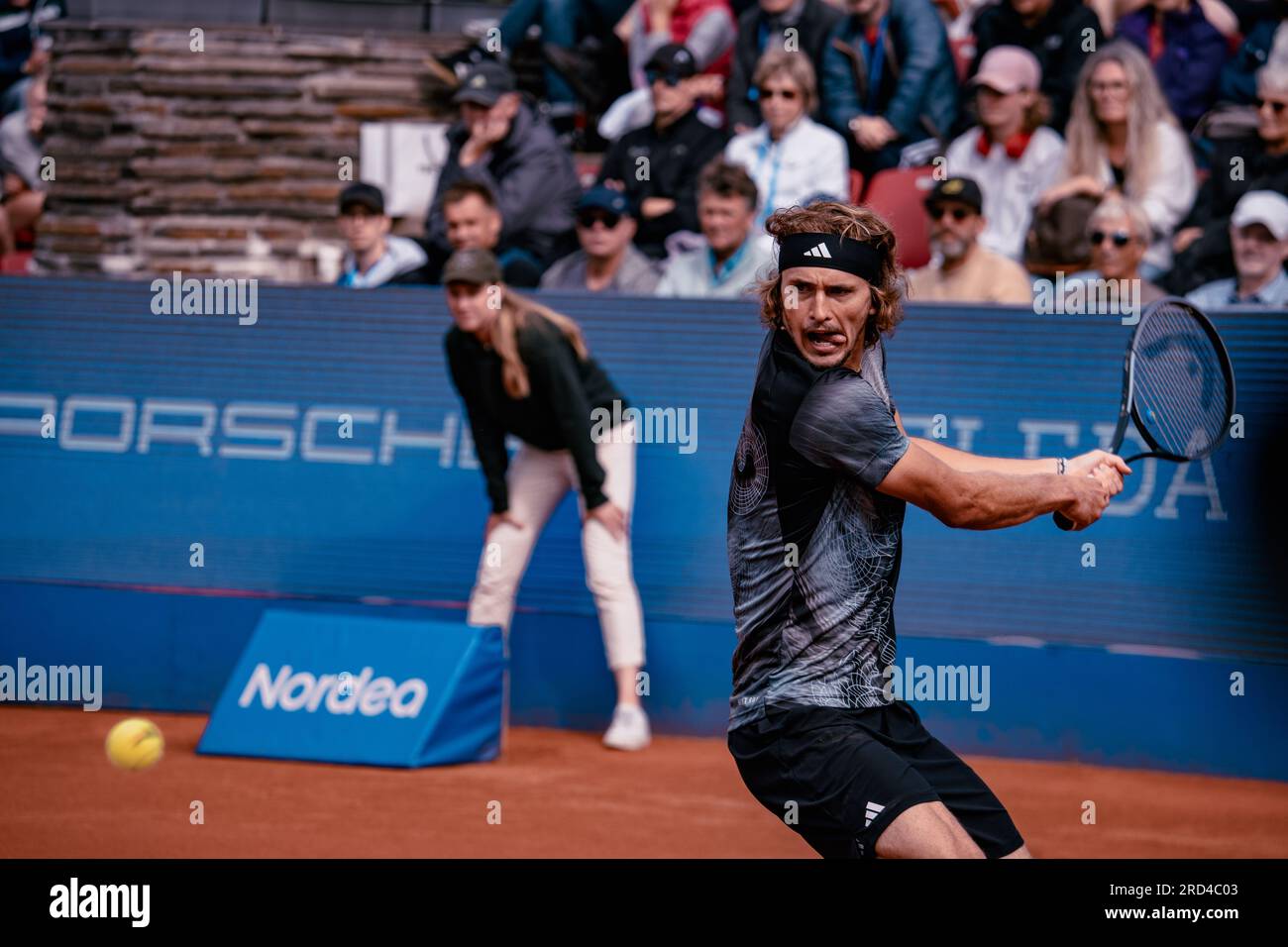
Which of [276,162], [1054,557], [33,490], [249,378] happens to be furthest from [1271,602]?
[276,162]


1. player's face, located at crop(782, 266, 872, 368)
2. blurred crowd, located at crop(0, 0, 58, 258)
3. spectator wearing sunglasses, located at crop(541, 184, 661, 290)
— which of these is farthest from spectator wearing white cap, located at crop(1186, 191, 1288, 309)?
blurred crowd, located at crop(0, 0, 58, 258)

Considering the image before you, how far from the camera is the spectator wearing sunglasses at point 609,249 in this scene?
872cm

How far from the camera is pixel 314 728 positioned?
7465mm

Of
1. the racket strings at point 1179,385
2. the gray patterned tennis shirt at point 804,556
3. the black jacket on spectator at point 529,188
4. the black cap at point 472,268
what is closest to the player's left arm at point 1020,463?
the gray patterned tennis shirt at point 804,556

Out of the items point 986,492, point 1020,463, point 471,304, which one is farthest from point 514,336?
point 986,492

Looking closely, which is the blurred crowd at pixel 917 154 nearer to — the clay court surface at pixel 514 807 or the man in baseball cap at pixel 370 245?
the man in baseball cap at pixel 370 245

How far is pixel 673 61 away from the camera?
9586 mm

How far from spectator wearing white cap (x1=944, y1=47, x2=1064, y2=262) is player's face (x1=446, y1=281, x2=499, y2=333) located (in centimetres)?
293

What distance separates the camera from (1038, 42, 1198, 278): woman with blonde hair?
8.59 m

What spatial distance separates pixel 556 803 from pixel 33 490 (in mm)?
3601

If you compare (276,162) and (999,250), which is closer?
(999,250)

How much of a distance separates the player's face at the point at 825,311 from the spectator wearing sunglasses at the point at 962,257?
444 cm

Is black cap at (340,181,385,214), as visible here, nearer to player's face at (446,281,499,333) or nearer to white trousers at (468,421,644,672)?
player's face at (446,281,499,333)

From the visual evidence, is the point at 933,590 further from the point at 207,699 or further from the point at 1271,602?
the point at 207,699
